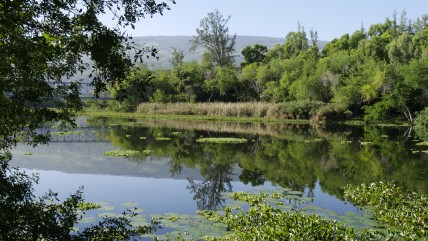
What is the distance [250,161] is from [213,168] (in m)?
3.60

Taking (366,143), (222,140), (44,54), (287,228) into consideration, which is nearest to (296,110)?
(366,143)

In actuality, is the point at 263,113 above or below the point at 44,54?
below

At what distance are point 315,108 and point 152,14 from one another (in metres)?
61.7

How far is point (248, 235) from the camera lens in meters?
10.9

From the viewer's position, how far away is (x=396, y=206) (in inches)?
648

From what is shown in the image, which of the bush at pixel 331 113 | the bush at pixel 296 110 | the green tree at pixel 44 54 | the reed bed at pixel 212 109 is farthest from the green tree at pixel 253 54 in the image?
the green tree at pixel 44 54

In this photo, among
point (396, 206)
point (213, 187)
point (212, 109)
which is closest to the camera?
point (396, 206)

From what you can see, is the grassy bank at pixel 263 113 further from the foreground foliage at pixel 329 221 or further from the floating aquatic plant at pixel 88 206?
the floating aquatic plant at pixel 88 206

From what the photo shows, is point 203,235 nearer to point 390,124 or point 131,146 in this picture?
point 131,146

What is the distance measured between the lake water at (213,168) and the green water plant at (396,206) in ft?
2.62

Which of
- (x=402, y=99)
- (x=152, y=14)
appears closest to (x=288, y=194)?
(x=152, y=14)

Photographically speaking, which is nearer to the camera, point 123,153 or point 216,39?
point 123,153

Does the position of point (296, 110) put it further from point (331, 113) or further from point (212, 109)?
point (212, 109)

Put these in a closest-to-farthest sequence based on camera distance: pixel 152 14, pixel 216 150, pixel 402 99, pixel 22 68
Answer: pixel 152 14, pixel 22 68, pixel 216 150, pixel 402 99
